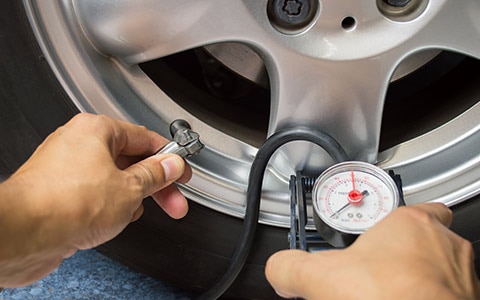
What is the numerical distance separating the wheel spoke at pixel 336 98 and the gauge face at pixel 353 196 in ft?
0.28

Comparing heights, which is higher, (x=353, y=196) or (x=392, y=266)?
(x=353, y=196)

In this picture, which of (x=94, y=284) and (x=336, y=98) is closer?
(x=336, y=98)

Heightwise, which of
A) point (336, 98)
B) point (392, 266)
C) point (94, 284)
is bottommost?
point (392, 266)

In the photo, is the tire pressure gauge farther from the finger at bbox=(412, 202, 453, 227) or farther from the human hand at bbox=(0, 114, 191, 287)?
the human hand at bbox=(0, 114, 191, 287)

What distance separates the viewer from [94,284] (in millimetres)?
1025

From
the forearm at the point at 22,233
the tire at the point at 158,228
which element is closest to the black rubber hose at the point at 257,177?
the tire at the point at 158,228

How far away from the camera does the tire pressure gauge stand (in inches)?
29.3

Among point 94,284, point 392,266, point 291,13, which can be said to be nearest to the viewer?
point 392,266

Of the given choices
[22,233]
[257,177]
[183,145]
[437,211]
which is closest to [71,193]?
[22,233]

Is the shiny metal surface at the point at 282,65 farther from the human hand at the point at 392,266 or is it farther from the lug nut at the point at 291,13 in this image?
the human hand at the point at 392,266

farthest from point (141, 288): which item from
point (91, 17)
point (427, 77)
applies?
point (427, 77)

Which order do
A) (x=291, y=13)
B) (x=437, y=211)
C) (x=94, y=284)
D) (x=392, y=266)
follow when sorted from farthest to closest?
(x=94, y=284) < (x=291, y=13) < (x=437, y=211) < (x=392, y=266)

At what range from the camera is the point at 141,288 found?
1.03 metres

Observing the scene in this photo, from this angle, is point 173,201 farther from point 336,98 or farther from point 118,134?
point 336,98
